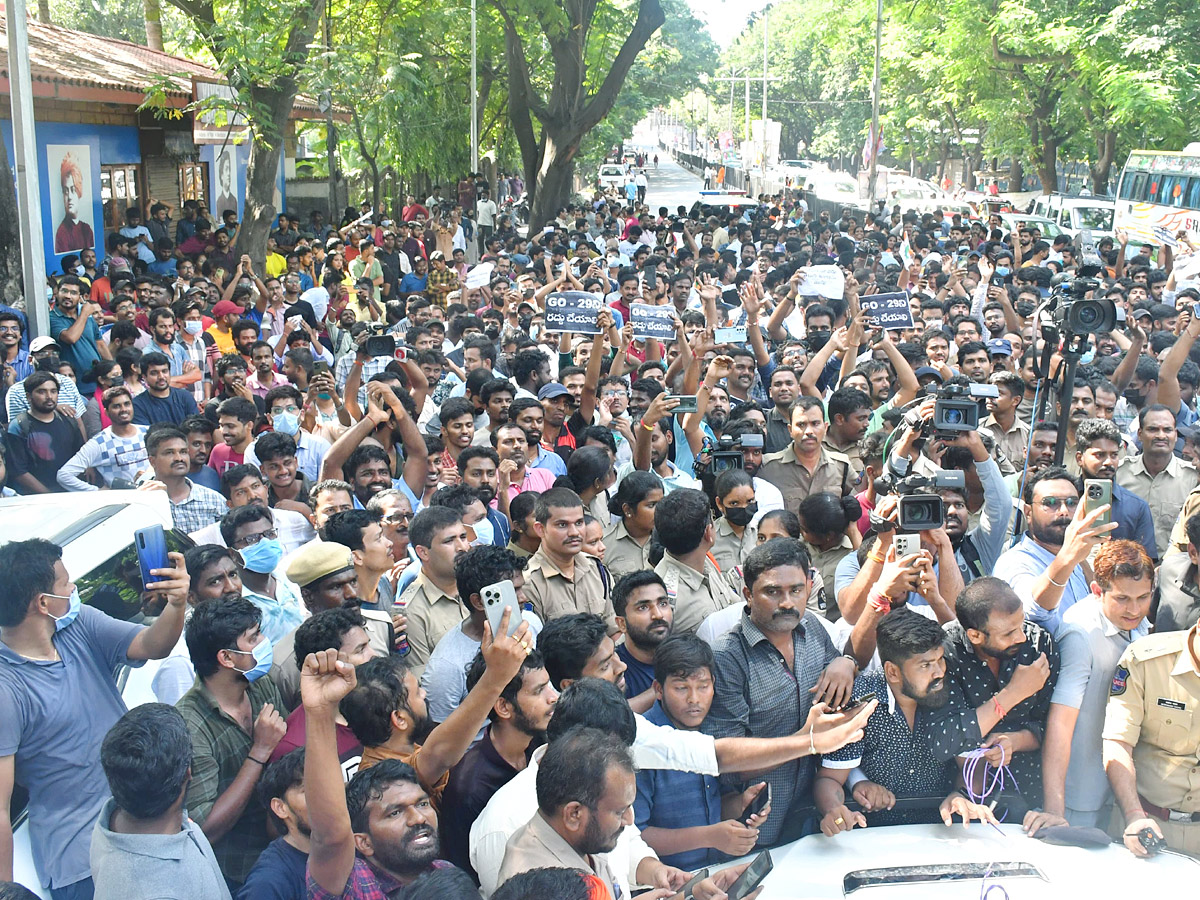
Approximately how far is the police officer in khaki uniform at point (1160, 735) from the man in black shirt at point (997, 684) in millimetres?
229

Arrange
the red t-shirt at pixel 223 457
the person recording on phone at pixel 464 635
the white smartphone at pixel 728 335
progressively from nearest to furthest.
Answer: the person recording on phone at pixel 464 635 → the red t-shirt at pixel 223 457 → the white smartphone at pixel 728 335

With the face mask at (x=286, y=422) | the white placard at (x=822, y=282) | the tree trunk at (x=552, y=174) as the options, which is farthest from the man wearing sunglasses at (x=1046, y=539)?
the tree trunk at (x=552, y=174)

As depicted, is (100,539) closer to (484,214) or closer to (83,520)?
(83,520)

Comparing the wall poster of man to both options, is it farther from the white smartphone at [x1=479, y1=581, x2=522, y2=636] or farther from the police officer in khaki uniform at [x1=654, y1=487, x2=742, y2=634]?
the white smartphone at [x1=479, y1=581, x2=522, y2=636]

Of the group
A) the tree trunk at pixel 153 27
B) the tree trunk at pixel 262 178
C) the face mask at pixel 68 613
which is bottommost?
the face mask at pixel 68 613

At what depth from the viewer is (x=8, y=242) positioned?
10.8 meters

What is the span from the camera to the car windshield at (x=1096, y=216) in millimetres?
27281

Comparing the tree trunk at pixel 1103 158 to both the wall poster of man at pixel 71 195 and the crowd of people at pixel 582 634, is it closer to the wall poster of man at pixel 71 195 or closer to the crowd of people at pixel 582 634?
the wall poster of man at pixel 71 195

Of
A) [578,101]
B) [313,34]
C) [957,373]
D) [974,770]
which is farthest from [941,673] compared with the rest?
[578,101]

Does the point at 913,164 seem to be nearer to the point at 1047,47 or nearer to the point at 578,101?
the point at 1047,47

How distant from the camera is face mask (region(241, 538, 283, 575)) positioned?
4.96 meters

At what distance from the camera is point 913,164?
60969 mm

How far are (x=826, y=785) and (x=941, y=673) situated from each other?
19.9 inches

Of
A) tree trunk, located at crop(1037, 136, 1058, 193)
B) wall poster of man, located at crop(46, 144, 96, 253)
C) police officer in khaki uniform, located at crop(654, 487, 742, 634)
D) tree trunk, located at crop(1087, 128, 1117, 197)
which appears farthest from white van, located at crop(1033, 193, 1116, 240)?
police officer in khaki uniform, located at crop(654, 487, 742, 634)
